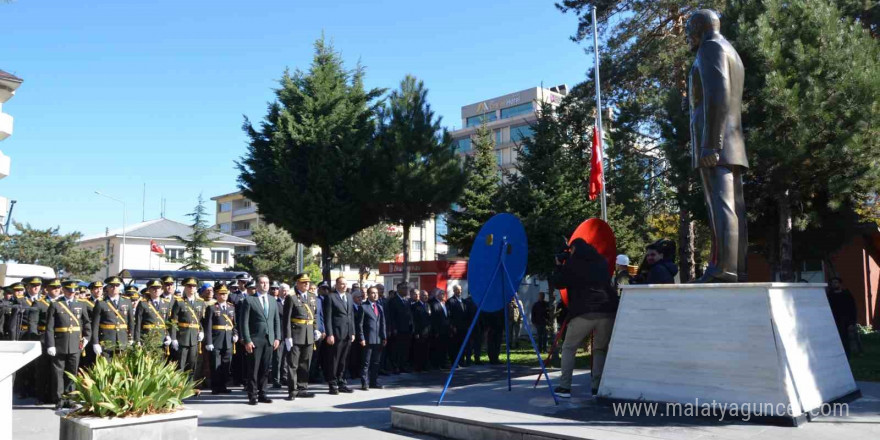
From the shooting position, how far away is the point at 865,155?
14.2 metres

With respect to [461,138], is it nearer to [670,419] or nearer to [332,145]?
[332,145]

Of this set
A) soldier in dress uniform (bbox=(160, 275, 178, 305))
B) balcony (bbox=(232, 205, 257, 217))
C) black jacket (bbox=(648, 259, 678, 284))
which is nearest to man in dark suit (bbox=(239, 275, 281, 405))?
soldier in dress uniform (bbox=(160, 275, 178, 305))

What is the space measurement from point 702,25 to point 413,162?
16320mm

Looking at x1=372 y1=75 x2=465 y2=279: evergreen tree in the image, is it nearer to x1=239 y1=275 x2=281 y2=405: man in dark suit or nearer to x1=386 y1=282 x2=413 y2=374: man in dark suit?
x1=386 y1=282 x2=413 y2=374: man in dark suit

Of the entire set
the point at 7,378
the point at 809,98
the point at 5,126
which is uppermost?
the point at 809,98

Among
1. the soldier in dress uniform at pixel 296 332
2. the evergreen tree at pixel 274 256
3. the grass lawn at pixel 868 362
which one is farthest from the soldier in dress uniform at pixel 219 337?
the evergreen tree at pixel 274 256

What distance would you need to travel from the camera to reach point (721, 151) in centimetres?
742

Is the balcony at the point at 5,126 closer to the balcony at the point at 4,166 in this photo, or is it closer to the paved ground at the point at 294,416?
the balcony at the point at 4,166

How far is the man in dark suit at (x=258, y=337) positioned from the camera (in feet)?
33.5

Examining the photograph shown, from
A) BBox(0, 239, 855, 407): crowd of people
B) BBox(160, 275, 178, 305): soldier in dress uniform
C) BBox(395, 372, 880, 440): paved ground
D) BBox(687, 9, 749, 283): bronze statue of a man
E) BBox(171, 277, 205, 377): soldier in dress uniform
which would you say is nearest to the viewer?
BBox(395, 372, 880, 440): paved ground

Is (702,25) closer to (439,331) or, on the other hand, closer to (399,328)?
(399,328)

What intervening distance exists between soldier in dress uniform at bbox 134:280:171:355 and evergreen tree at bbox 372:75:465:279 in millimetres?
12047

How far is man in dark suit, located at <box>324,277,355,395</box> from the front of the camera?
11367 millimetres

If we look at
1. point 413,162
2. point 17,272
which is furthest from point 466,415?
point 17,272
